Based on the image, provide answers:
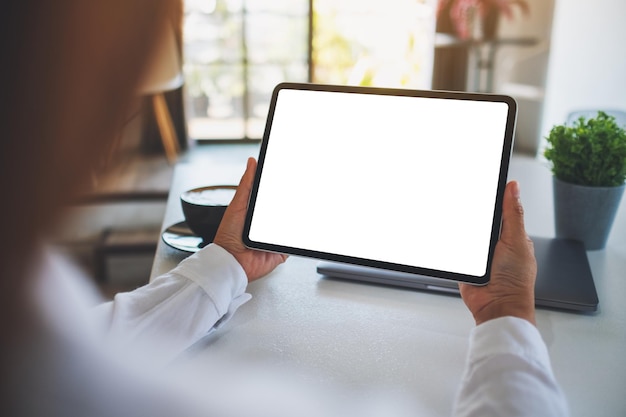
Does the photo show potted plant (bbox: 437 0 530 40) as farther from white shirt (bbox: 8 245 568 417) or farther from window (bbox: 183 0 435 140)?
white shirt (bbox: 8 245 568 417)

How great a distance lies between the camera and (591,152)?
913 mm

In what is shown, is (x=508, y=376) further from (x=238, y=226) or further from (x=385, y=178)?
(x=238, y=226)

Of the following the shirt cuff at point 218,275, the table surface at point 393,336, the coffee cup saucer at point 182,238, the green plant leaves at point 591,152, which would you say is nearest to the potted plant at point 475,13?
the green plant leaves at point 591,152

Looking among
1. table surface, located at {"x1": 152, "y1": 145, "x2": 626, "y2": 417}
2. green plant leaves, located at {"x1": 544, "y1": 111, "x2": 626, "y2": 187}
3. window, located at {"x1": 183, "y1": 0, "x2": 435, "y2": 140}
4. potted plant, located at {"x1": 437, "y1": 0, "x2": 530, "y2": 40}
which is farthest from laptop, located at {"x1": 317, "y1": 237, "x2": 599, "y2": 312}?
window, located at {"x1": 183, "y1": 0, "x2": 435, "y2": 140}

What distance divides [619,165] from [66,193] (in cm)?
90

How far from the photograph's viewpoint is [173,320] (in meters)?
0.68

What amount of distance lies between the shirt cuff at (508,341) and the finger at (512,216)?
11cm

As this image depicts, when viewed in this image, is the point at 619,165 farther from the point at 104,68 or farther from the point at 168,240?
the point at 104,68

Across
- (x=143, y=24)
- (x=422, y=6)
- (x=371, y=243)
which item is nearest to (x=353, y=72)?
(x=422, y=6)

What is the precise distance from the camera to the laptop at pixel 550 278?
0.78 metres

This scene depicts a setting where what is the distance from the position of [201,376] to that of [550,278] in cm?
50

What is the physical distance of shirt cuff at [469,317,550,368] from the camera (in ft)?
1.83

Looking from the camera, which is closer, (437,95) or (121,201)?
(437,95)

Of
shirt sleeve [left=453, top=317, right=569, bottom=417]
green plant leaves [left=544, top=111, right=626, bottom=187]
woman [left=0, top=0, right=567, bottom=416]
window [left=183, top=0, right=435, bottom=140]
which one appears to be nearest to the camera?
woman [left=0, top=0, right=567, bottom=416]
